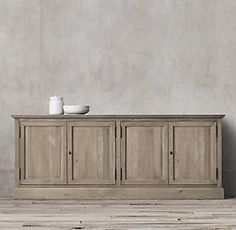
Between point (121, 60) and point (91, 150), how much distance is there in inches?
42.7

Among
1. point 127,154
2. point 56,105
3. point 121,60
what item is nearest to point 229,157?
point 127,154

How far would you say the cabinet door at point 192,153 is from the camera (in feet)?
16.8

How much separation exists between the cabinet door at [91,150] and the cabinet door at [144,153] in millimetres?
119

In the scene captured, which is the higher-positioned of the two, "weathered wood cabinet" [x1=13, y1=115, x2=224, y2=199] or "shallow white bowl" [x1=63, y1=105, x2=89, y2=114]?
"shallow white bowl" [x1=63, y1=105, x2=89, y2=114]

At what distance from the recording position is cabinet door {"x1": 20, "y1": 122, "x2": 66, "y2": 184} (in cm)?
512

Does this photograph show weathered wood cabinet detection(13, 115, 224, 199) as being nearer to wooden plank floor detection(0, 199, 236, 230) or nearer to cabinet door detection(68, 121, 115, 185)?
cabinet door detection(68, 121, 115, 185)

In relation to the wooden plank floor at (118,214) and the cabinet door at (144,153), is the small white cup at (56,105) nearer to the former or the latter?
the cabinet door at (144,153)

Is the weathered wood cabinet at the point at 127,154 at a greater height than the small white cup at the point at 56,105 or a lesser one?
lesser

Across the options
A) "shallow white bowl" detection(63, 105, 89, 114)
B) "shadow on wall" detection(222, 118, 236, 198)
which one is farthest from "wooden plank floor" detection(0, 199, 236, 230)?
"shallow white bowl" detection(63, 105, 89, 114)

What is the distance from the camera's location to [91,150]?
16.8 ft

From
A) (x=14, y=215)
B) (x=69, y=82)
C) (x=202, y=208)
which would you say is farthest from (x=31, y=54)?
(x=202, y=208)

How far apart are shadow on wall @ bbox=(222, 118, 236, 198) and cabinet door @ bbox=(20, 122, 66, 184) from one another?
167cm

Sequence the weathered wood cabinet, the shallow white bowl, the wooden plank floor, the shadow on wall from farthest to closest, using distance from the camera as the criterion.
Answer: the shadow on wall → the shallow white bowl → the weathered wood cabinet → the wooden plank floor

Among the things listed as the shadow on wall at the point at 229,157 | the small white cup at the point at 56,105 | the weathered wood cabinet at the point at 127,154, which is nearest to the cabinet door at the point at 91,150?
the weathered wood cabinet at the point at 127,154
